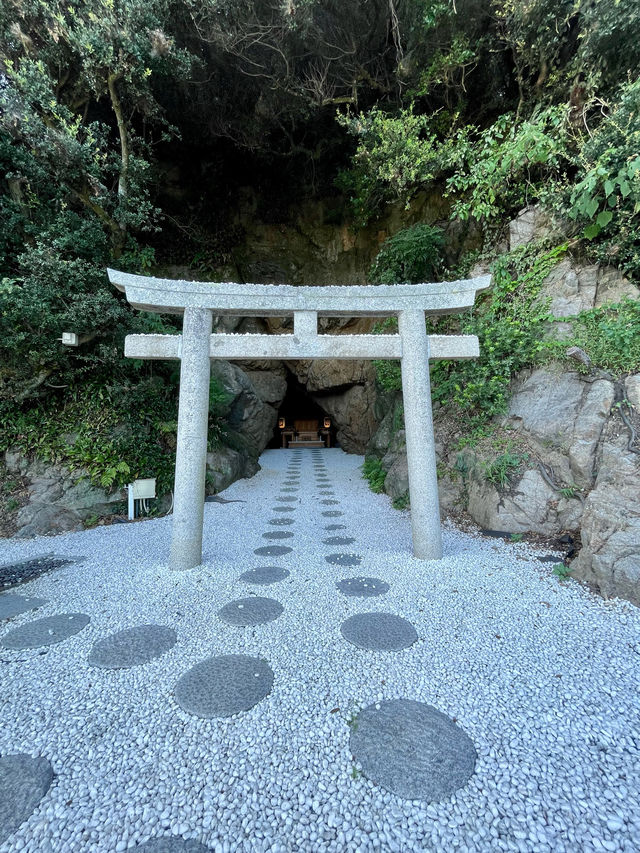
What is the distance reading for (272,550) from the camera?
3893 millimetres

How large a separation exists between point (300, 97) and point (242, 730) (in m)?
10.0

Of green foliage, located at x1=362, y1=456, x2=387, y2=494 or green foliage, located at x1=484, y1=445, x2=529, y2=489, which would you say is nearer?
green foliage, located at x1=484, y1=445, x2=529, y2=489

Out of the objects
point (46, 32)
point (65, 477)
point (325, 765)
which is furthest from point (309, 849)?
point (46, 32)

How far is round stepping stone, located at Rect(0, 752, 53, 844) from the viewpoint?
116cm

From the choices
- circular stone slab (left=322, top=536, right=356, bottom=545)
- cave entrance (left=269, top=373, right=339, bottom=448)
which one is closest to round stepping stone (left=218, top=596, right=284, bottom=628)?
circular stone slab (left=322, top=536, right=356, bottom=545)

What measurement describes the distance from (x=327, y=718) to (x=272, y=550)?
2366 mm

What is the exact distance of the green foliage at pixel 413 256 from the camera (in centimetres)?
618

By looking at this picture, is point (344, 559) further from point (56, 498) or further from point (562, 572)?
point (56, 498)

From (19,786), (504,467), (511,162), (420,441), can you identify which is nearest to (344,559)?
(420,441)

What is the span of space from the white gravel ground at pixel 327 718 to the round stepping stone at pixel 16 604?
4.6 inches

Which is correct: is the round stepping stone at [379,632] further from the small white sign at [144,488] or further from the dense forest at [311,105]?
the small white sign at [144,488]

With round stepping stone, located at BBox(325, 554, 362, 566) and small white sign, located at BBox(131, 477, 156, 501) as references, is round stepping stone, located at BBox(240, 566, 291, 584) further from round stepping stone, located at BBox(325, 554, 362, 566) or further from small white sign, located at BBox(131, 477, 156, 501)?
small white sign, located at BBox(131, 477, 156, 501)

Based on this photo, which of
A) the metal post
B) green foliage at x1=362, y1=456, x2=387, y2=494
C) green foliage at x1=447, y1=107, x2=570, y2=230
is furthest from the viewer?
green foliage at x1=362, y1=456, x2=387, y2=494

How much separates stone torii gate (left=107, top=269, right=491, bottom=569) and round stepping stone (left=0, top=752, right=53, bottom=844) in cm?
190
